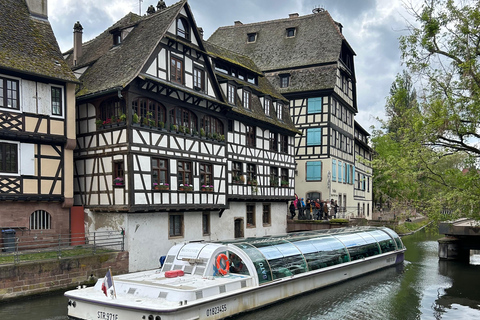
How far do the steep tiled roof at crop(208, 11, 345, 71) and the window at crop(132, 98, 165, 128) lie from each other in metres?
18.5

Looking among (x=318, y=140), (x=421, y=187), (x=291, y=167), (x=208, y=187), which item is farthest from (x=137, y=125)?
(x=318, y=140)

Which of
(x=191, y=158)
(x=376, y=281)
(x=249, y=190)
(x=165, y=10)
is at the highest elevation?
(x=165, y=10)

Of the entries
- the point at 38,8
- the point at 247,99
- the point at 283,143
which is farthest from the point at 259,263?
the point at 283,143

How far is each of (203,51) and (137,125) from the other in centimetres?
536

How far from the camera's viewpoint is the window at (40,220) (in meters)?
18.7

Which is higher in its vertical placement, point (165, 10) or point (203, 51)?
point (165, 10)

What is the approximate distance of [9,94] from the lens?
58.6 feet

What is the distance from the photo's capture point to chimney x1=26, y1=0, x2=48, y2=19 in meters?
20.8

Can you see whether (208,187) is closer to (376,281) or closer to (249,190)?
(249,190)

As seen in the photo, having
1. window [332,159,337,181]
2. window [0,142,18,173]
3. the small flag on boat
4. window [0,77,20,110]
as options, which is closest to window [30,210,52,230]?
window [0,142,18,173]

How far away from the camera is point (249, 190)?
27.3m

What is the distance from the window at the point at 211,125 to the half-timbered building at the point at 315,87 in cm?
1111

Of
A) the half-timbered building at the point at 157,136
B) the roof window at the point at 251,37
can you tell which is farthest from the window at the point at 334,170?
the roof window at the point at 251,37

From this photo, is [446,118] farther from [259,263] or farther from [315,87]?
[315,87]
